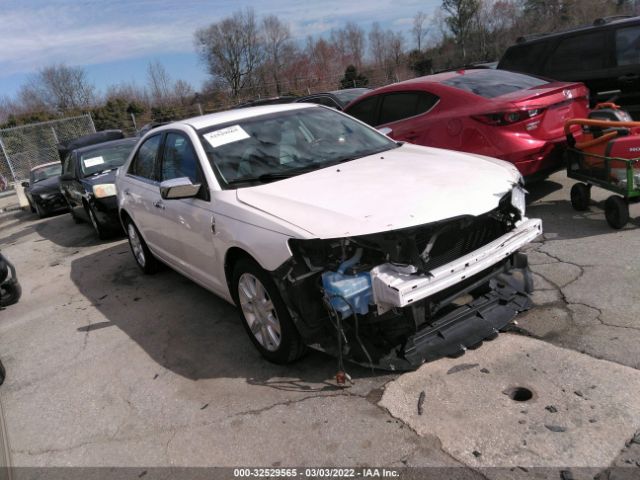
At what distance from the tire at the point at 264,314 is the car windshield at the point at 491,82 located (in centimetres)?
370

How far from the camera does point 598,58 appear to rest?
24.1 feet

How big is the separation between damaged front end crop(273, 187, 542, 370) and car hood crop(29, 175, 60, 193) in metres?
13.1

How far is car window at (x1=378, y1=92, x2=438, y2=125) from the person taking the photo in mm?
6312

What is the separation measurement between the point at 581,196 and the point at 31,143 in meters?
25.3

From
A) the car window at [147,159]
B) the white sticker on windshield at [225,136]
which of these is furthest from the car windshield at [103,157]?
the white sticker on windshield at [225,136]

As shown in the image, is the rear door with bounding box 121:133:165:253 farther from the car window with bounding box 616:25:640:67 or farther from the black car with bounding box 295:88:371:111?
the car window with bounding box 616:25:640:67

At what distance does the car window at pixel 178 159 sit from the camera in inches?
168

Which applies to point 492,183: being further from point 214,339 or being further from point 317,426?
point 214,339

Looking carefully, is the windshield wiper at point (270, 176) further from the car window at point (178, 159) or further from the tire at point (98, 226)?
the tire at point (98, 226)

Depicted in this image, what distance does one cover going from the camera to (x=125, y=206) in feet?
20.2

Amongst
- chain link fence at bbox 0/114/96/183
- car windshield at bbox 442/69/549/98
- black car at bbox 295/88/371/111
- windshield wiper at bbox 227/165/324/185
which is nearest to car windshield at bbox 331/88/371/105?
black car at bbox 295/88/371/111

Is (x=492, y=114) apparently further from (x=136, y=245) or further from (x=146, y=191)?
(x=136, y=245)

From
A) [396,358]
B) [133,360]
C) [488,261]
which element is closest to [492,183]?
[488,261]

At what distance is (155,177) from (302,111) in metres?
1.62
